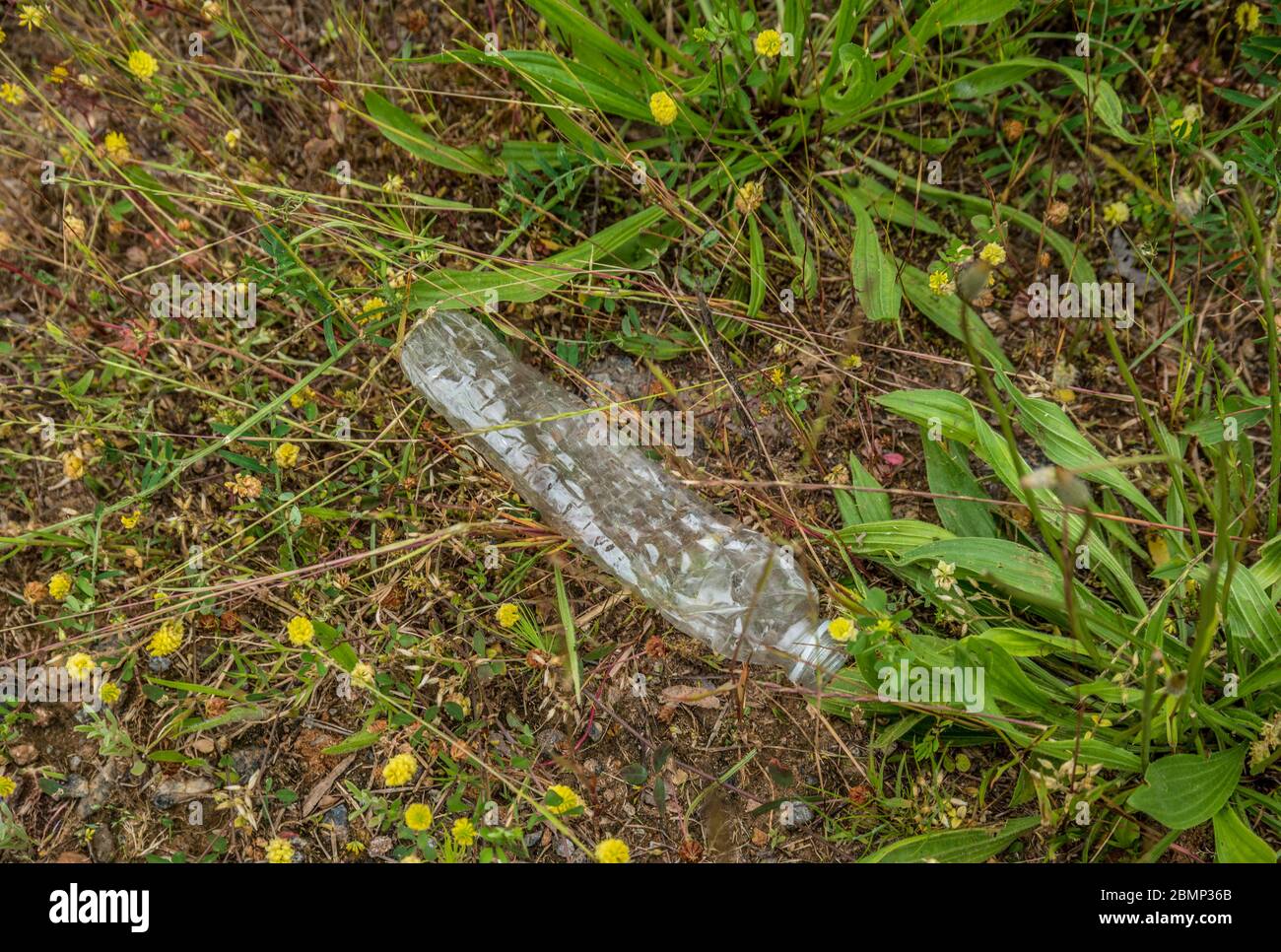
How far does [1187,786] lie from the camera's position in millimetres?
1903

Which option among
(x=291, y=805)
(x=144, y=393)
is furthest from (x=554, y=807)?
(x=144, y=393)

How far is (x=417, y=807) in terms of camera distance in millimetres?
2004

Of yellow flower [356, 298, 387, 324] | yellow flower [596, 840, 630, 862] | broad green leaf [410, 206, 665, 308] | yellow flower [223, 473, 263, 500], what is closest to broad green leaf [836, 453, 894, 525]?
broad green leaf [410, 206, 665, 308]

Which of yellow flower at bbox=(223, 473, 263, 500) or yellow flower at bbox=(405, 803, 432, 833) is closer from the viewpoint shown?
yellow flower at bbox=(405, 803, 432, 833)

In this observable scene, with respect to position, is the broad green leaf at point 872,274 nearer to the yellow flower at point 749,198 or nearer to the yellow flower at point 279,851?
the yellow flower at point 749,198

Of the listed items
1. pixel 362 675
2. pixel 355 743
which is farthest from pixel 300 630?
pixel 355 743

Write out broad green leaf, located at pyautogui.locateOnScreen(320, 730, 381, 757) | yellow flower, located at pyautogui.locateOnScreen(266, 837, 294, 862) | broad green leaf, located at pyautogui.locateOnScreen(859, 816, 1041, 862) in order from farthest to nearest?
broad green leaf, located at pyautogui.locateOnScreen(320, 730, 381, 757) → yellow flower, located at pyautogui.locateOnScreen(266, 837, 294, 862) → broad green leaf, located at pyautogui.locateOnScreen(859, 816, 1041, 862)

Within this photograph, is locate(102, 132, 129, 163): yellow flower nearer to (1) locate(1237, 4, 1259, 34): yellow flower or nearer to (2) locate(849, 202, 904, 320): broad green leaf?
(2) locate(849, 202, 904, 320): broad green leaf

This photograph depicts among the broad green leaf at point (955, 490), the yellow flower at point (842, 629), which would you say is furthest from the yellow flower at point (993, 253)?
the yellow flower at point (842, 629)
